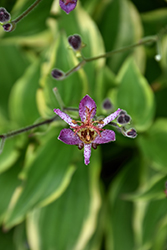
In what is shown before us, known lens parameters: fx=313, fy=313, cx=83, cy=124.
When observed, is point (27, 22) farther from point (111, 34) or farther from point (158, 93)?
point (158, 93)

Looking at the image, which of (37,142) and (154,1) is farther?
(154,1)

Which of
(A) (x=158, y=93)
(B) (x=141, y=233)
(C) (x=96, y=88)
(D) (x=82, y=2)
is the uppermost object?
(D) (x=82, y=2)

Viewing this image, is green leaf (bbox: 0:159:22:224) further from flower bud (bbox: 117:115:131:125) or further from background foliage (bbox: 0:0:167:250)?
flower bud (bbox: 117:115:131:125)

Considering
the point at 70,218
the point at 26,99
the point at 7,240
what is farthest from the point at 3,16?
the point at 7,240

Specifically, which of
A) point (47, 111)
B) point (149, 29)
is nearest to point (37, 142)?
point (47, 111)

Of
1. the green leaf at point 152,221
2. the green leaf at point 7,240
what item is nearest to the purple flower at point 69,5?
the green leaf at point 152,221

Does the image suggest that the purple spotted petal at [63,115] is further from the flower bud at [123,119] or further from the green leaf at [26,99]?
the green leaf at [26,99]
